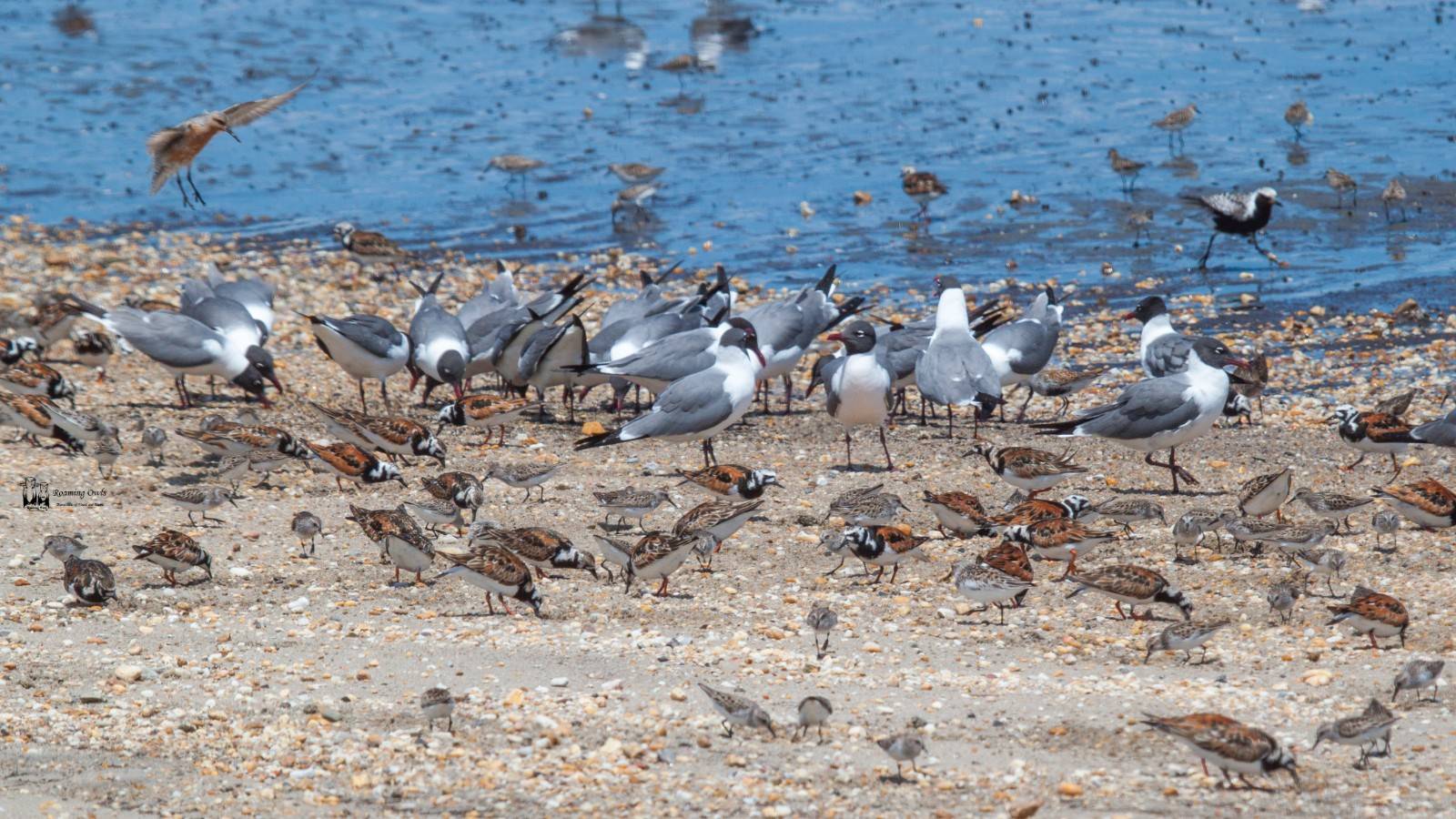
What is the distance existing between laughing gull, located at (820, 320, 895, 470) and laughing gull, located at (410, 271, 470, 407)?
3.34m

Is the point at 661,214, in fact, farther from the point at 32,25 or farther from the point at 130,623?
the point at 32,25

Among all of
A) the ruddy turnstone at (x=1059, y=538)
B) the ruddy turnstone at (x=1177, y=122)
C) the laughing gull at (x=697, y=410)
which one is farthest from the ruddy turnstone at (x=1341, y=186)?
the ruddy turnstone at (x=1059, y=538)

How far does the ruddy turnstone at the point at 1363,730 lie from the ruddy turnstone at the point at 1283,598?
172 cm

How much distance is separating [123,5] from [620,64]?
12.5m

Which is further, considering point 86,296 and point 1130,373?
point 86,296

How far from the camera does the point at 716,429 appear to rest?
40.7 ft

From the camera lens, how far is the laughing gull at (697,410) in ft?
40.1

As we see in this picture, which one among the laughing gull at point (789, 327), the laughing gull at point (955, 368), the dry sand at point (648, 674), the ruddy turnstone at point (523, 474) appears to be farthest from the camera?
the laughing gull at point (789, 327)

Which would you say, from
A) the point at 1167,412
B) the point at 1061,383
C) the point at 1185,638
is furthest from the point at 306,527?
→ the point at 1061,383

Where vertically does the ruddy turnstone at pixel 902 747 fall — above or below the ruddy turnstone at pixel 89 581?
below

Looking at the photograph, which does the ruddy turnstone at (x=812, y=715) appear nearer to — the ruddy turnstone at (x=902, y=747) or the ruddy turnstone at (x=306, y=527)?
the ruddy turnstone at (x=902, y=747)

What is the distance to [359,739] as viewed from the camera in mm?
7195

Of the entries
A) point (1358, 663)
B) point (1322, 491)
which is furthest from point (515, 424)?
point (1358, 663)

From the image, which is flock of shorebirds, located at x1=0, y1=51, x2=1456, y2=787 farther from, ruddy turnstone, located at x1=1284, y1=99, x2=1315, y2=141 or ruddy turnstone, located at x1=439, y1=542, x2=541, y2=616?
ruddy turnstone, located at x1=1284, y1=99, x2=1315, y2=141
